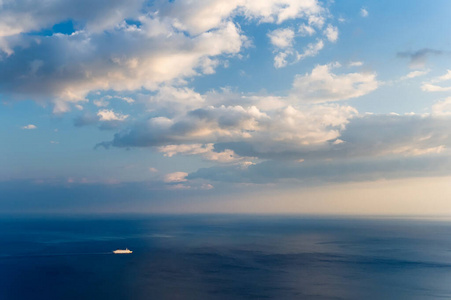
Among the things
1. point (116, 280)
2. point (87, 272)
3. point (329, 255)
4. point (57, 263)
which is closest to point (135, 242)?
point (57, 263)

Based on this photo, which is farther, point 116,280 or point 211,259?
point 211,259

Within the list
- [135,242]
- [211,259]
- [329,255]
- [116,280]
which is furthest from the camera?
[135,242]

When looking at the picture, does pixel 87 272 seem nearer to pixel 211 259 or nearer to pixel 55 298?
pixel 55 298

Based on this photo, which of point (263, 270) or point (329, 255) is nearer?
point (263, 270)

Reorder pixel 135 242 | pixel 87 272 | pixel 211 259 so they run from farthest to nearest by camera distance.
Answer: pixel 135 242, pixel 211 259, pixel 87 272

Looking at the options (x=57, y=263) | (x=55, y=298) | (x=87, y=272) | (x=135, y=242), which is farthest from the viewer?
(x=135, y=242)

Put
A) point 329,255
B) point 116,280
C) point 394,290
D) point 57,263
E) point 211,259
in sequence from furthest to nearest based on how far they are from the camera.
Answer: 1. point 329,255
2. point 211,259
3. point 57,263
4. point 116,280
5. point 394,290

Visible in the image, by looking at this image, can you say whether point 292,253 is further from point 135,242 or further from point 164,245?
point 135,242

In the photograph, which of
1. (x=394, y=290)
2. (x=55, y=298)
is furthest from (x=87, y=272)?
(x=394, y=290)
